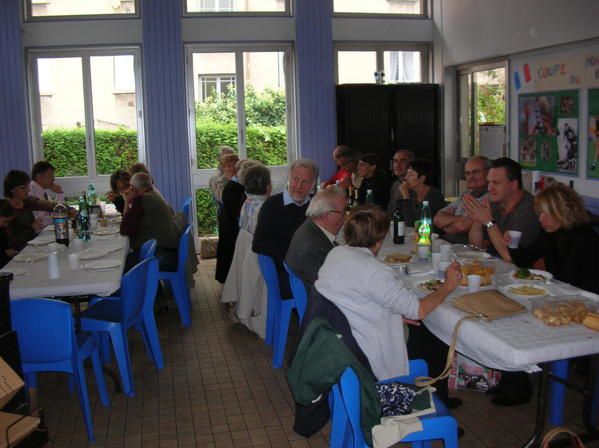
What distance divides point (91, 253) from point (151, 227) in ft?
3.02

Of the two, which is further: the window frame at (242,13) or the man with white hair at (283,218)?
the window frame at (242,13)

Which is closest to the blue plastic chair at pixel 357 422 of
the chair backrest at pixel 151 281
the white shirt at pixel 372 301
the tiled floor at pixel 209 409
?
the white shirt at pixel 372 301

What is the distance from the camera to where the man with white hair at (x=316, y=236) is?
386 centimetres

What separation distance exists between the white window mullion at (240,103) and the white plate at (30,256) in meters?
4.38

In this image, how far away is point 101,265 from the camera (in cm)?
463

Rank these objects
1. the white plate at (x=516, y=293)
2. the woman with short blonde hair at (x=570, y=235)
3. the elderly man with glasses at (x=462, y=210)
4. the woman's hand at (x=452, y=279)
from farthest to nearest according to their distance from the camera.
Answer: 1. the elderly man with glasses at (x=462, y=210)
2. the woman with short blonde hair at (x=570, y=235)
3. the white plate at (x=516, y=293)
4. the woman's hand at (x=452, y=279)

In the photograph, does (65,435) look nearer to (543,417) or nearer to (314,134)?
(543,417)

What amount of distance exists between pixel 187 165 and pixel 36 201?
96.6 inches

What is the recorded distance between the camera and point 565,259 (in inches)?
148

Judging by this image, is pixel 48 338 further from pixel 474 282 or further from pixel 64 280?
pixel 474 282

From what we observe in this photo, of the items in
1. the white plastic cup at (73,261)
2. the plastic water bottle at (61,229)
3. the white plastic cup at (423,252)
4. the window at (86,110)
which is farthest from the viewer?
the window at (86,110)

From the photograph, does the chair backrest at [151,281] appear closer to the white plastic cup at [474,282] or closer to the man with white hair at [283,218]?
the man with white hair at [283,218]

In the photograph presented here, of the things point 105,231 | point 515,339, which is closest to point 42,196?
point 105,231

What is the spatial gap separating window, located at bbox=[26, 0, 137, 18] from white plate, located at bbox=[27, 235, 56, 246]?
377 cm
